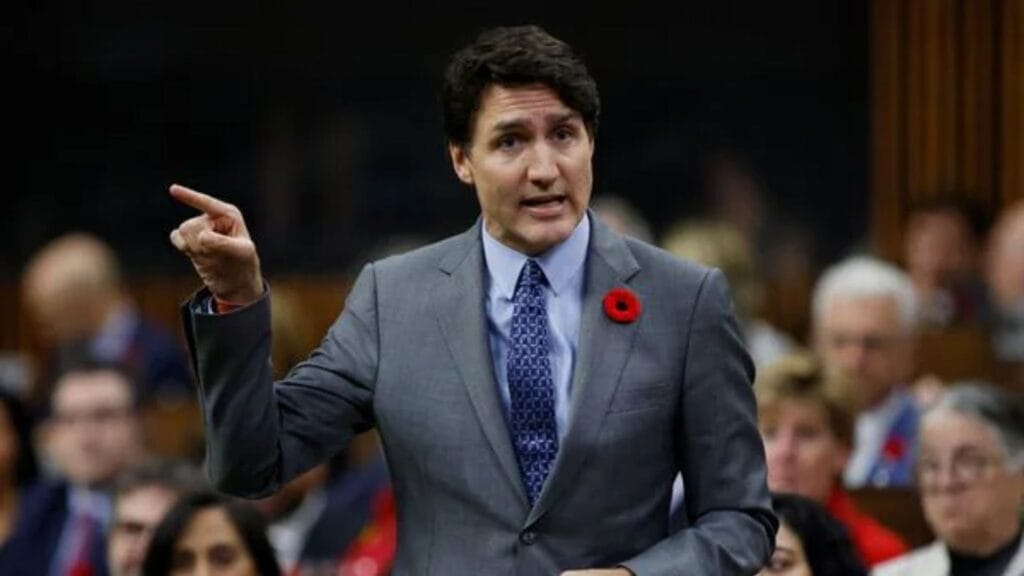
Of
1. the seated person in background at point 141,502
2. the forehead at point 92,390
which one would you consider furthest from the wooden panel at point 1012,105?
the seated person in background at point 141,502

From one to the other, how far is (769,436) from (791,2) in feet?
18.2

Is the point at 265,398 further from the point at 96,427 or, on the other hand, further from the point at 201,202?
the point at 96,427

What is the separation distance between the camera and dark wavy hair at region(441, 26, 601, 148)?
3.88 metres

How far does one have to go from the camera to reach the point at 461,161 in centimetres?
401

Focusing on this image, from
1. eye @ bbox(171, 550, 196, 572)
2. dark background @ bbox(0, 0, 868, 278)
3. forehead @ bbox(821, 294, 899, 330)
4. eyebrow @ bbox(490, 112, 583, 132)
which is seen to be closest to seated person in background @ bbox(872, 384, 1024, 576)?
eye @ bbox(171, 550, 196, 572)

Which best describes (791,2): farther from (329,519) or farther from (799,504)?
(799,504)

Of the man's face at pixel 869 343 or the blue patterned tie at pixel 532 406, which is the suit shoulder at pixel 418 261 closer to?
the blue patterned tie at pixel 532 406

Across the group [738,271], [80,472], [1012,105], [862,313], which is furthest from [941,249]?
[80,472]

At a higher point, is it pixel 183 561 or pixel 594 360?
pixel 594 360

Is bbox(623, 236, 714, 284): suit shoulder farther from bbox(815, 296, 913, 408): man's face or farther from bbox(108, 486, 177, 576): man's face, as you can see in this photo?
bbox(815, 296, 913, 408): man's face

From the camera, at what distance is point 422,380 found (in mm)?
3947

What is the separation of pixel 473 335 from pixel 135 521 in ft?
8.21

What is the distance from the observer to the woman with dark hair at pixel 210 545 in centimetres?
566

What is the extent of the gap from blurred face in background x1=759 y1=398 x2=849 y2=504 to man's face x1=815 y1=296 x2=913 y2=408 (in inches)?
A: 39.3
